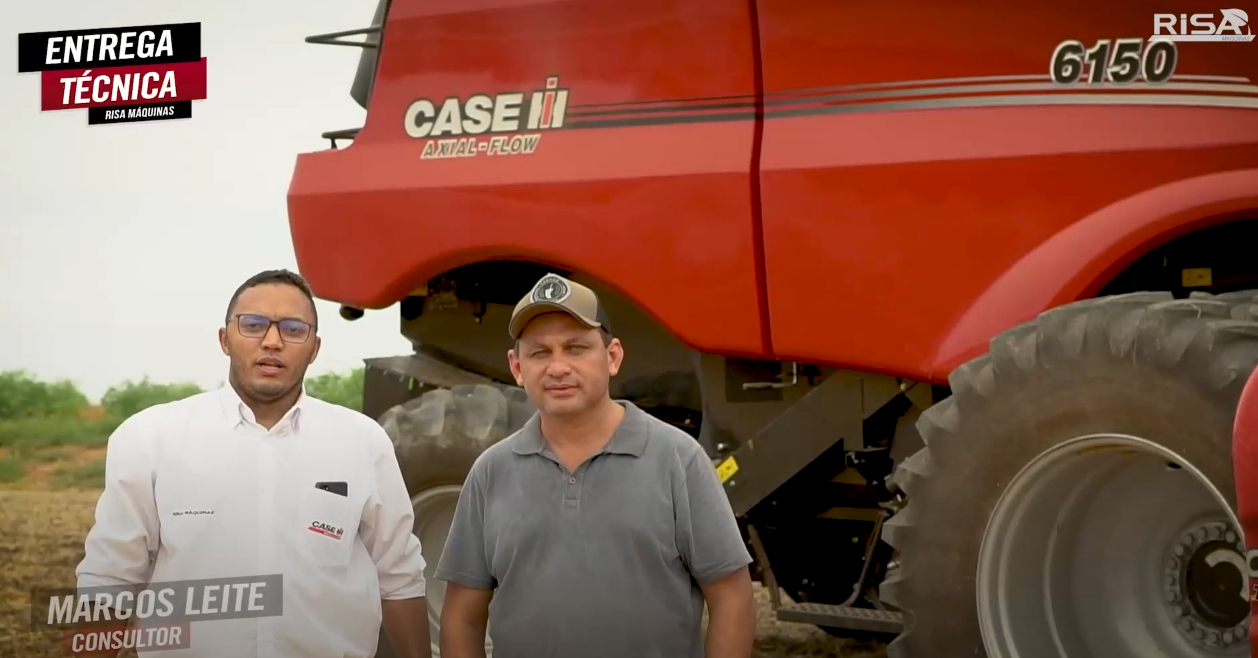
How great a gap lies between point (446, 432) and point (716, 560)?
1.62 meters

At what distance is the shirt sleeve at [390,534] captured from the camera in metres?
2.50

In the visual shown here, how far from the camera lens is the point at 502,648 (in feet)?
7.01

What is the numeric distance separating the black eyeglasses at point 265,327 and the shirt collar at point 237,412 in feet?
0.38

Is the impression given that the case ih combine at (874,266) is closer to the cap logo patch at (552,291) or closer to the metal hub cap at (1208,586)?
the metal hub cap at (1208,586)

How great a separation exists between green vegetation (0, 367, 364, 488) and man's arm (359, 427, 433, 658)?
132 cm

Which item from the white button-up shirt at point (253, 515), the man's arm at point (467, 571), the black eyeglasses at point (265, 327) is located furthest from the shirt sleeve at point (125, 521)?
the man's arm at point (467, 571)

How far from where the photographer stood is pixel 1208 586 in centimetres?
264

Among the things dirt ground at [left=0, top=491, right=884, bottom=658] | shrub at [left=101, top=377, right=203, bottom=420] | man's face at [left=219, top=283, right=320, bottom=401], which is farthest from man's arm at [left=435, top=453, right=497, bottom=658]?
dirt ground at [left=0, top=491, right=884, bottom=658]

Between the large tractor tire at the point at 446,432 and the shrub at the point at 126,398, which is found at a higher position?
the shrub at the point at 126,398

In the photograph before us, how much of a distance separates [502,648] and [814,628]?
2.71m

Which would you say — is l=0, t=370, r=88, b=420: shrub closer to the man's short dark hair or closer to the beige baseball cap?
the man's short dark hair

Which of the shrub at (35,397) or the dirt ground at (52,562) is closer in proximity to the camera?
the shrub at (35,397)

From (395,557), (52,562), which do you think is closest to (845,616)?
(395,557)

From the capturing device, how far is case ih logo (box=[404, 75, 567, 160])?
11.8ft
